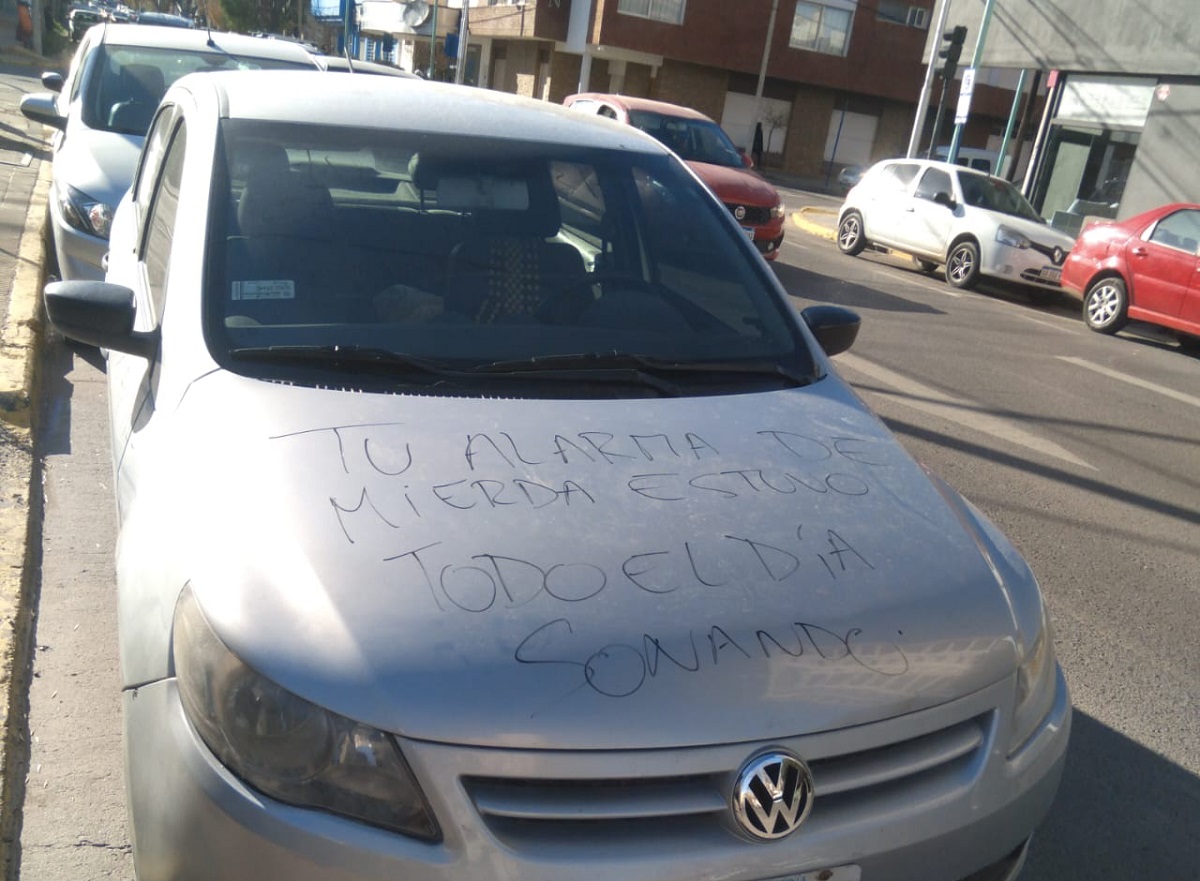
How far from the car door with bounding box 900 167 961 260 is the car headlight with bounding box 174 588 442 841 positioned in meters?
15.1

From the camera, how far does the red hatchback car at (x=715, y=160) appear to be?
13.2 m

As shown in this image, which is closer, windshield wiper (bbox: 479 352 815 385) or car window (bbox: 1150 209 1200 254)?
windshield wiper (bbox: 479 352 815 385)

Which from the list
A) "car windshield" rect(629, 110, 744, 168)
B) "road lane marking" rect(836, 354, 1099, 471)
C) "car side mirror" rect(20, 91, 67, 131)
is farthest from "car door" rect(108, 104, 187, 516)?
"car windshield" rect(629, 110, 744, 168)

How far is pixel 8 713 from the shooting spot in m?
3.11

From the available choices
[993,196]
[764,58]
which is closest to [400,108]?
[993,196]

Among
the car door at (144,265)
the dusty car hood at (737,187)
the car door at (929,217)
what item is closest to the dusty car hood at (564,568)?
the car door at (144,265)

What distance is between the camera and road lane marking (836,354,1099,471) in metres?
7.28

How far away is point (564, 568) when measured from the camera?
6.68 feet

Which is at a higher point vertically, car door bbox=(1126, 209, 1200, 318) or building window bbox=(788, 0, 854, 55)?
building window bbox=(788, 0, 854, 55)

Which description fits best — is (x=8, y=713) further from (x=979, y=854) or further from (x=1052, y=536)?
(x=1052, y=536)

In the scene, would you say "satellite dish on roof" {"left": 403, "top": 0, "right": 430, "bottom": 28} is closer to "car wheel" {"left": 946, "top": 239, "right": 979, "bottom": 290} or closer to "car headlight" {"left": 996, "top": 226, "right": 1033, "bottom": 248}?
"car wheel" {"left": 946, "top": 239, "right": 979, "bottom": 290}

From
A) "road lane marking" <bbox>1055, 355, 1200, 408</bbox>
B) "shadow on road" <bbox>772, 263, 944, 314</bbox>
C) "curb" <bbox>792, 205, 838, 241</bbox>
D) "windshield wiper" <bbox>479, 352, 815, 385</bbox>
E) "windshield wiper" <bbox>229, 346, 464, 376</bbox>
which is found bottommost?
"curb" <bbox>792, 205, 838, 241</bbox>

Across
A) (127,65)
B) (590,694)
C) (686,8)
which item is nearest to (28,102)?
(127,65)

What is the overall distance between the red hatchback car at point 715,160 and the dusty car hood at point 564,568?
10760 mm
